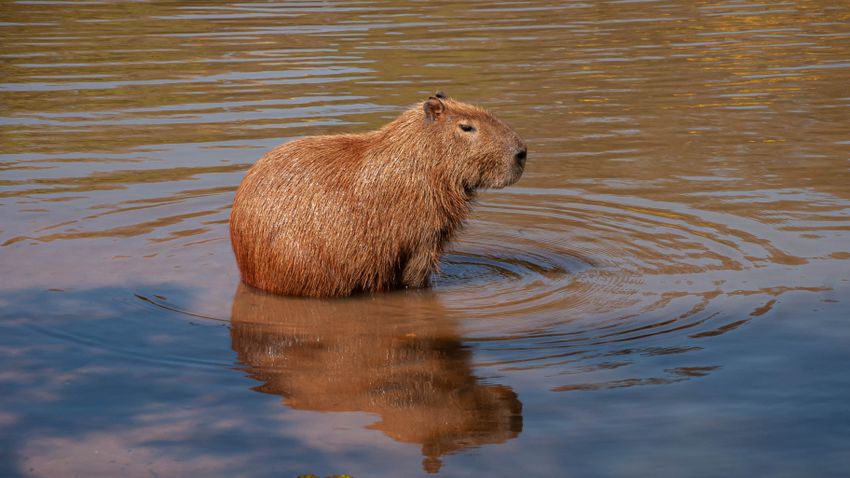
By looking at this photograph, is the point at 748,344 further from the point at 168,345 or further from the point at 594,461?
the point at 168,345

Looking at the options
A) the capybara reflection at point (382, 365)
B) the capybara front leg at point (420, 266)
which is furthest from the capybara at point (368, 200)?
the capybara reflection at point (382, 365)

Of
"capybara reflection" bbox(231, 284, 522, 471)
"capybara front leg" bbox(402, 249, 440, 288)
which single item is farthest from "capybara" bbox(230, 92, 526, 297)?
"capybara reflection" bbox(231, 284, 522, 471)

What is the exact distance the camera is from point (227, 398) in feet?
17.4

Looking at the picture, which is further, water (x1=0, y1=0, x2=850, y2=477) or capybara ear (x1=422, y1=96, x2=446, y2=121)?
capybara ear (x1=422, y1=96, x2=446, y2=121)

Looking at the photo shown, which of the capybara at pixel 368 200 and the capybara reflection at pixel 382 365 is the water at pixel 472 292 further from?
the capybara at pixel 368 200

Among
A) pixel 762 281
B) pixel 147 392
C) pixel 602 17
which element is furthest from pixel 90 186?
pixel 602 17

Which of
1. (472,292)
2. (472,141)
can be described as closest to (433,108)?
(472,141)

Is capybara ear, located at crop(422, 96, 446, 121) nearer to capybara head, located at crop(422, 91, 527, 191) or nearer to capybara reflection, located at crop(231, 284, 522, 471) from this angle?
capybara head, located at crop(422, 91, 527, 191)

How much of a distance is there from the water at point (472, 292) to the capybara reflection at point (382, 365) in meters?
0.02

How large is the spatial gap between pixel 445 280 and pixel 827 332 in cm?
229

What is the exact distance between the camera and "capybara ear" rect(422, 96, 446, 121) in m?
6.97

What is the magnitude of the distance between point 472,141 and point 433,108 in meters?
0.30

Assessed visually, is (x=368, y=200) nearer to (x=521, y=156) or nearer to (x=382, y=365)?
(x=521, y=156)

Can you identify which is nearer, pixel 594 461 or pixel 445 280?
pixel 594 461
